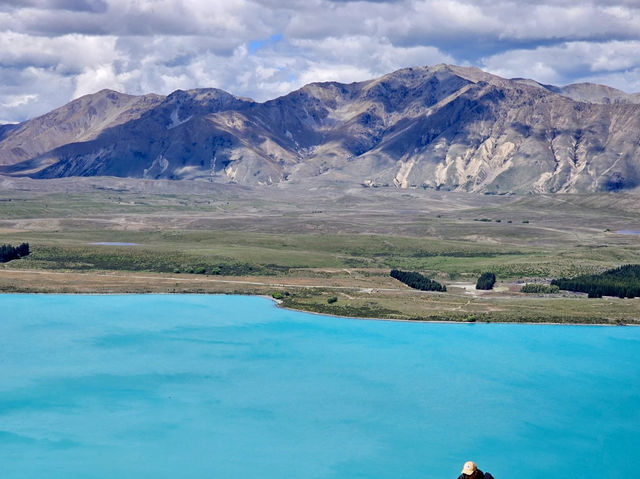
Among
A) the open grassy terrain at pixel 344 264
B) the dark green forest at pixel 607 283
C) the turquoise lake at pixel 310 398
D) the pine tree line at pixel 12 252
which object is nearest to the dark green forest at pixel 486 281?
the open grassy terrain at pixel 344 264

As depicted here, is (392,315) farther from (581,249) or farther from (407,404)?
(581,249)

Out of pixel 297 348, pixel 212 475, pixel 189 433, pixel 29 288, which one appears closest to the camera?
pixel 212 475

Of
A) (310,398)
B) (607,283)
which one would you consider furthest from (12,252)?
(607,283)

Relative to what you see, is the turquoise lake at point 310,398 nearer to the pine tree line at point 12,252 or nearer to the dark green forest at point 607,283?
the dark green forest at point 607,283

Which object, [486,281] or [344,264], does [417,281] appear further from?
[344,264]

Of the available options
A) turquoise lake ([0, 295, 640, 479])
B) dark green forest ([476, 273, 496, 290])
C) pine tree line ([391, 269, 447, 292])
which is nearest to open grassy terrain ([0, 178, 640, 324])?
pine tree line ([391, 269, 447, 292])

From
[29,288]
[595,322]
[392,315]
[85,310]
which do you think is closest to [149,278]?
[29,288]
